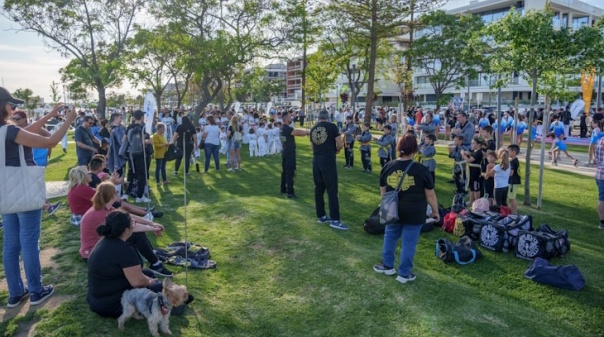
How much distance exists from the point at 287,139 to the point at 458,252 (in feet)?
15.7

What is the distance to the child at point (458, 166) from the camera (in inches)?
389

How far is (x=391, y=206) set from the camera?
520 cm

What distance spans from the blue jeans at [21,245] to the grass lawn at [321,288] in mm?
319

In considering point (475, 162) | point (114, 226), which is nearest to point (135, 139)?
point (114, 226)

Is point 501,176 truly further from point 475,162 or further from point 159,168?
point 159,168

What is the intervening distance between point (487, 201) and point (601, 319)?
3472 mm

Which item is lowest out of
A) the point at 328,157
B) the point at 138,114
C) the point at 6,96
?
the point at 328,157

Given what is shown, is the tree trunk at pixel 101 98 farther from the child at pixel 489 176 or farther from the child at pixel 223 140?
the child at pixel 489 176

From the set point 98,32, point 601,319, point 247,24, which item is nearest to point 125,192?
point 601,319

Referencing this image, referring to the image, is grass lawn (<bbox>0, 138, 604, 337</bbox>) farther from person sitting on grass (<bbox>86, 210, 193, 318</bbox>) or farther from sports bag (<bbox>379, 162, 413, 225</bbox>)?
sports bag (<bbox>379, 162, 413, 225</bbox>)

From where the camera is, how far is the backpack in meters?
10.0

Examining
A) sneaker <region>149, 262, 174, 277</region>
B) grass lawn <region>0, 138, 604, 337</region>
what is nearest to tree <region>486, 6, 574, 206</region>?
grass lawn <region>0, 138, 604, 337</region>

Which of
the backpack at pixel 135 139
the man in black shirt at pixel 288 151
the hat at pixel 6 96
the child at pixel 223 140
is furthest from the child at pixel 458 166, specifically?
the child at pixel 223 140

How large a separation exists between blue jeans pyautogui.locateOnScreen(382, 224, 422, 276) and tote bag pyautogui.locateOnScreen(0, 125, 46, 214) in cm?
407
